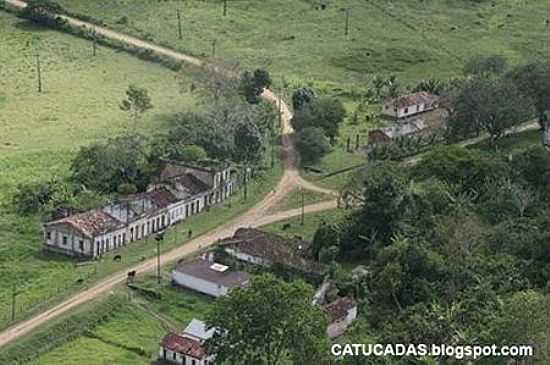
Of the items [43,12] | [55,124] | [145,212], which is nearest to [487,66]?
[55,124]

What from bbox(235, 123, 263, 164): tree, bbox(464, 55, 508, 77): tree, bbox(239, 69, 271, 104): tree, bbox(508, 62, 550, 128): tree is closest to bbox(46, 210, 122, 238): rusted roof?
bbox(235, 123, 263, 164): tree

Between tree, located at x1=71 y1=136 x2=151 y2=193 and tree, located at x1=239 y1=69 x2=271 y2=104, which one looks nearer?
tree, located at x1=71 y1=136 x2=151 y2=193

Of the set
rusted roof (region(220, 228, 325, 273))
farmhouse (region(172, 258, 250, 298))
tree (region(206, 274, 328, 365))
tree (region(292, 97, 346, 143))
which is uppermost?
tree (region(206, 274, 328, 365))

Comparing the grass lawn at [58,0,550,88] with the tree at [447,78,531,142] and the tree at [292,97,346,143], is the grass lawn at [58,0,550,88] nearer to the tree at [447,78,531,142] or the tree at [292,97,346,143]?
the tree at [292,97,346,143]

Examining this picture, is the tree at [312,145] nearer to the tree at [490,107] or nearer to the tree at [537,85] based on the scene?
the tree at [490,107]

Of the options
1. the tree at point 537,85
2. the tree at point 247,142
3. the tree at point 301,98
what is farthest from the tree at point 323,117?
the tree at point 537,85

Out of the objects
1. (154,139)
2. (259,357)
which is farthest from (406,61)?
(259,357)
